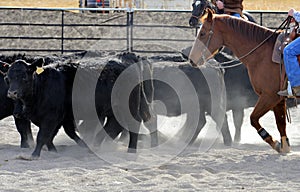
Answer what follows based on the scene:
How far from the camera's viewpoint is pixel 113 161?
703cm

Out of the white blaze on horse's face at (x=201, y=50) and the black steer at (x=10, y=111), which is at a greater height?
the white blaze on horse's face at (x=201, y=50)

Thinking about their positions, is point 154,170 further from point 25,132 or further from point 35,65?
point 25,132

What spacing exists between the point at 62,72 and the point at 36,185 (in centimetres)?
223

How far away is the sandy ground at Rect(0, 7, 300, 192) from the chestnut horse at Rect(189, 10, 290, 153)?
1.29 feet

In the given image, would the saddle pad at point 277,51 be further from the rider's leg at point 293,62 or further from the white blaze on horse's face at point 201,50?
the white blaze on horse's face at point 201,50

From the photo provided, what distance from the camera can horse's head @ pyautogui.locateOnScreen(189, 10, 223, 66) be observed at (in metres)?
7.62

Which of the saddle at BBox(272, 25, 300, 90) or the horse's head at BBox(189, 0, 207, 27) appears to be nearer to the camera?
the saddle at BBox(272, 25, 300, 90)

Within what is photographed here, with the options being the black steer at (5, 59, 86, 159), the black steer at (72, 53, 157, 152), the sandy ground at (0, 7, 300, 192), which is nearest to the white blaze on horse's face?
the black steer at (72, 53, 157, 152)

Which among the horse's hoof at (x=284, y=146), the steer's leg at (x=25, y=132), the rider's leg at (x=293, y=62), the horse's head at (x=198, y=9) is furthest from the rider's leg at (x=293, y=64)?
the steer's leg at (x=25, y=132)

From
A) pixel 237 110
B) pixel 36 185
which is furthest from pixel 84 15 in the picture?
pixel 36 185

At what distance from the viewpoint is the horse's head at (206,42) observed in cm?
762

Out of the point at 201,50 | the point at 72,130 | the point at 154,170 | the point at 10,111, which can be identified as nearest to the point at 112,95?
the point at 72,130

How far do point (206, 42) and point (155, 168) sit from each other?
180cm

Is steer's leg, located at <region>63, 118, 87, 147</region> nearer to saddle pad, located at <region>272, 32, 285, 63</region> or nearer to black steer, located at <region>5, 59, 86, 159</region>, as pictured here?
black steer, located at <region>5, 59, 86, 159</region>
